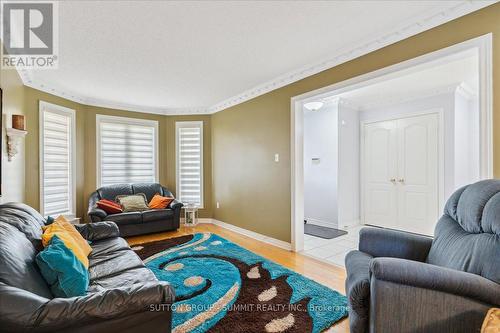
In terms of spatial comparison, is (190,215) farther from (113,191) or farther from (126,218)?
(113,191)

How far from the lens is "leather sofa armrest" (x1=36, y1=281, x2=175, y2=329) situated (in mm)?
1095

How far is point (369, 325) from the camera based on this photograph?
57.6 inches

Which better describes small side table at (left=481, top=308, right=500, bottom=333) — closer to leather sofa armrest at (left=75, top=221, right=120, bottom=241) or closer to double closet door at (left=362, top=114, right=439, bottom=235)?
leather sofa armrest at (left=75, top=221, right=120, bottom=241)

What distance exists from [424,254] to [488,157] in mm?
913

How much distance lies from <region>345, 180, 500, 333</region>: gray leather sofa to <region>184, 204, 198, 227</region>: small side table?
157 inches

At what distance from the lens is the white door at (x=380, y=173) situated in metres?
4.82

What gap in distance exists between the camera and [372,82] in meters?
2.72

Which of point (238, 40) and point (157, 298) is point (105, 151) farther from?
point (157, 298)

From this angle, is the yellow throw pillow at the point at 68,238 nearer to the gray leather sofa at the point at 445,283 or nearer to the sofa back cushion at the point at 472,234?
the gray leather sofa at the point at 445,283

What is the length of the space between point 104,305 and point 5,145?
2.50 metres

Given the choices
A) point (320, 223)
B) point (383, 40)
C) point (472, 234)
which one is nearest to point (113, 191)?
point (320, 223)

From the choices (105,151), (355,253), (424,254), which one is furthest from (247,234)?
(105,151)

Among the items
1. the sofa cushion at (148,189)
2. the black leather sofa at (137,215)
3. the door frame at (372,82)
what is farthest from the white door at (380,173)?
the sofa cushion at (148,189)

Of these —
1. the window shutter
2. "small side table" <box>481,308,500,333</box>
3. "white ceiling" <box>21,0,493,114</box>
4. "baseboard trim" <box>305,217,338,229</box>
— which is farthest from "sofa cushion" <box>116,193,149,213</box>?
"small side table" <box>481,308,500,333</box>
